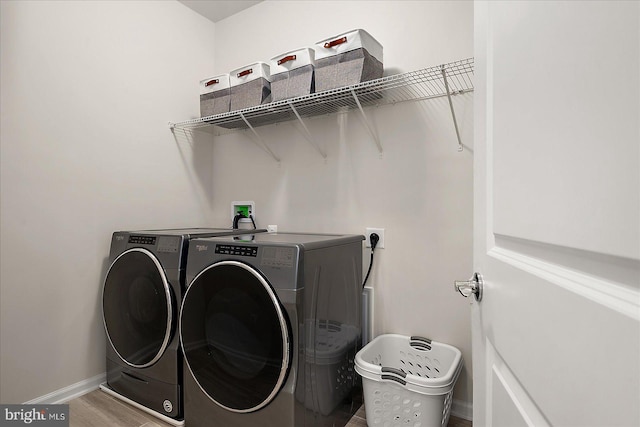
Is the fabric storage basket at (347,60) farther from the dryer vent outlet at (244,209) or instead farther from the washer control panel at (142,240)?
the washer control panel at (142,240)

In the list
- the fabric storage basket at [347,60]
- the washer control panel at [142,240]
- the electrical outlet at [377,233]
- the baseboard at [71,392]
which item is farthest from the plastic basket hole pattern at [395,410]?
the baseboard at [71,392]

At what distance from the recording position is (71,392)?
179cm

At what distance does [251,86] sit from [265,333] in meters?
1.38

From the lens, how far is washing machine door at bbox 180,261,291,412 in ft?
4.17

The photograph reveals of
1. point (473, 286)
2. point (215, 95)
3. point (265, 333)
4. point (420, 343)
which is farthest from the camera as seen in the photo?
point (215, 95)

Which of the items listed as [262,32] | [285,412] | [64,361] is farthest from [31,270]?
[262,32]

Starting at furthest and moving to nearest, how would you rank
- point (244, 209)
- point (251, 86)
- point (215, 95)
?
point (244, 209), point (215, 95), point (251, 86)

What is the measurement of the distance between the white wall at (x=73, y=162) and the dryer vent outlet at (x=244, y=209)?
371 millimetres

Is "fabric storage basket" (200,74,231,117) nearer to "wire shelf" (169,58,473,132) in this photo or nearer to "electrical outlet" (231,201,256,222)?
"wire shelf" (169,58,473,132)

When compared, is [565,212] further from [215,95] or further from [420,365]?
[215,95]

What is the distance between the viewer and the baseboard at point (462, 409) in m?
1.59

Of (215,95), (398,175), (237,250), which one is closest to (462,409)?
(398,175)

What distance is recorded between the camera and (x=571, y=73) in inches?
14.9

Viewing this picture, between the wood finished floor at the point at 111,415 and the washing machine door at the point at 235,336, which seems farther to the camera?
the wood finished floor at the point at 111,415
